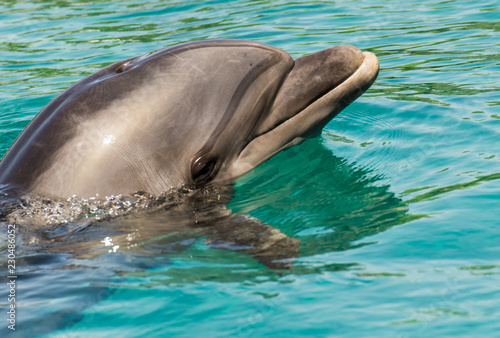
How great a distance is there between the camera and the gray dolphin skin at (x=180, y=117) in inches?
227

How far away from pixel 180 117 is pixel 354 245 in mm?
1848

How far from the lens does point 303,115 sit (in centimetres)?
658

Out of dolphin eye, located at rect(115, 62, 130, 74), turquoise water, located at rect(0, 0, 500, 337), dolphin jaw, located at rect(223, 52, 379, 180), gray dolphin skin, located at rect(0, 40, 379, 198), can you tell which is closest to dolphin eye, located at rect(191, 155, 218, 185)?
gray dolphin skin, located at rect(0, 40, 379, 198)

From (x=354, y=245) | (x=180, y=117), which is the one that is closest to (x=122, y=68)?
(x=180, y=117)

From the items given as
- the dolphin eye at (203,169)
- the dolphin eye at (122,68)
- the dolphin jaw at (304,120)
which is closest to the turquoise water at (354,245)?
the dolphin jaw at (304,120)

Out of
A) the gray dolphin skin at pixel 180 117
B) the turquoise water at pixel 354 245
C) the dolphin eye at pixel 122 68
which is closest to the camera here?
the turquoise water at pixel 354 245

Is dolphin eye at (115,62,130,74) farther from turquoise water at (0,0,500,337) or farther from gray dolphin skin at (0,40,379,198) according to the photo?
turquoise water at (0,0,500,337)

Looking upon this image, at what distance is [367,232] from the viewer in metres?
5.86

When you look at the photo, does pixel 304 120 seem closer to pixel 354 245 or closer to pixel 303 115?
pixel 303 115

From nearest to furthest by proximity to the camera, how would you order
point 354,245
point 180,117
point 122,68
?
point 354,245, point 180,117, point 122,68

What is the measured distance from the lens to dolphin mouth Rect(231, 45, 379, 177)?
654 centimetres

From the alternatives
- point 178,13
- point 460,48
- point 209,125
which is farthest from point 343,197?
point 178,13

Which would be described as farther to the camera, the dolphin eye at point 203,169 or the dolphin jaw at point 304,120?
the dolphin jaw at point 304,120

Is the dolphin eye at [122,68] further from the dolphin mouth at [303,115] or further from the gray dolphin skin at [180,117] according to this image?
the dolphin mouth at [303,115]
